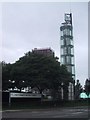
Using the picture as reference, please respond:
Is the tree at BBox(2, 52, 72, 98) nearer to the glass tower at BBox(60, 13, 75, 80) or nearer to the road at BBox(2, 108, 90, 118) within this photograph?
the road at BBox(2, 108, 90, 118)

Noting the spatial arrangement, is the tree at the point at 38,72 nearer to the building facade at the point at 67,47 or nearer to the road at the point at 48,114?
the road at the point at 48,114

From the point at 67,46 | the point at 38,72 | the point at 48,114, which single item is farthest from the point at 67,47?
the point at 48,114

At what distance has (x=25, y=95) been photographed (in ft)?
221

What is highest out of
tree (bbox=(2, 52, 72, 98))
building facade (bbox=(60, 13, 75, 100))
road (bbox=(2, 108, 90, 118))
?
building facade (bbox=(60, 13, 75, 100))

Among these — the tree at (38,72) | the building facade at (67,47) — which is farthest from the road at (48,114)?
the building facade at (67,47)

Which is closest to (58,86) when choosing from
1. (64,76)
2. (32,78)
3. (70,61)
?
(64,76)

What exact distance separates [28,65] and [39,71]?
2135 mm

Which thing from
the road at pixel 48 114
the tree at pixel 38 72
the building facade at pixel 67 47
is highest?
the building facade at pixel 67 47

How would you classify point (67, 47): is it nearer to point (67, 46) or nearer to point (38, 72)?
point (67, 46)

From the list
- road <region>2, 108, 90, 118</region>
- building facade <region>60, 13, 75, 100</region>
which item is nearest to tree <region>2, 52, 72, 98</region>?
road <region>2, 108, 90, 118</region>

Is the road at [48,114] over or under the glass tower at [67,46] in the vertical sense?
under

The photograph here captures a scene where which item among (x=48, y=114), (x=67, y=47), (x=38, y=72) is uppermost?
(x=67, y=47)

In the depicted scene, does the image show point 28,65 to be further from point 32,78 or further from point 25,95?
point 25,95

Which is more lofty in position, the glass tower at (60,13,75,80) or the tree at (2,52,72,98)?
the glass tower at (60,13,75,80)
